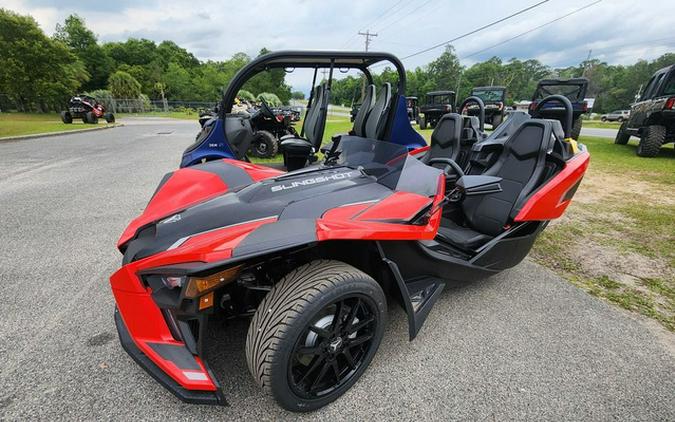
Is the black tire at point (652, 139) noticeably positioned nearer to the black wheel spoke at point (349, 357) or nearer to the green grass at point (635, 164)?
the green grass at point (635, 164)

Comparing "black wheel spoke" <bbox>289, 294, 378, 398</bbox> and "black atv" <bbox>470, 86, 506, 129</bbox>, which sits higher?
"black atv" <bbox>470, 86, 506, 129</bbox>

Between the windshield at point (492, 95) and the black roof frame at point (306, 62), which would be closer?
the black roof frame at point (306, 62)

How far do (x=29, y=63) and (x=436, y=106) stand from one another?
36.8m

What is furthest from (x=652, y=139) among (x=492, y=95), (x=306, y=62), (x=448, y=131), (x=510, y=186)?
(x=492, y=95)

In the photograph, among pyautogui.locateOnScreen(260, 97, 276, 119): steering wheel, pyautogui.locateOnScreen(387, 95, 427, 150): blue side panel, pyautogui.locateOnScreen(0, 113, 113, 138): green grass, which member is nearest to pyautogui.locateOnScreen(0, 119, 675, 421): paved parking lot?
pyautogui.locateOnScreen(387, 95, 427, 150): blue side panel

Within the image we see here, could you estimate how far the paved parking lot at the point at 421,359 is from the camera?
1.51 metres

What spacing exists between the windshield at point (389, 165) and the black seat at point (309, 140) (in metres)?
1.51

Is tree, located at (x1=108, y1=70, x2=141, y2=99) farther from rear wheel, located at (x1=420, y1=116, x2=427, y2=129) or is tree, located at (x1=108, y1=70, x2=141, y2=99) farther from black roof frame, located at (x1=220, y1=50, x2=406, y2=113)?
black roof frame, located at (x1=220, y1=50, x2=406, y2=113)

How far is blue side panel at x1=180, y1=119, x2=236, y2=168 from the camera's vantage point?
3752 millimetres

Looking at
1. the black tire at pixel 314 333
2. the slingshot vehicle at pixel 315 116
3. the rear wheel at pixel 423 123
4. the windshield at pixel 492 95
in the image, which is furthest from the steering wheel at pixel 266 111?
the windshield at pixel 492 95

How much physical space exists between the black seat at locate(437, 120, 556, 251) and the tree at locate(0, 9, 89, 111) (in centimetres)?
4067

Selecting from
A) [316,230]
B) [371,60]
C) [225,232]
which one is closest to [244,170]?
[225,232]

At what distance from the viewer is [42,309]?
7.08 ft

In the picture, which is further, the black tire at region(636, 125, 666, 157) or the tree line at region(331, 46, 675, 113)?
the tree line at region(331, 46, 675, 113)
